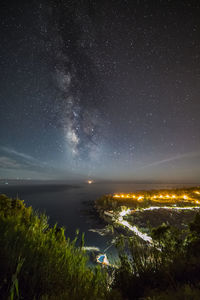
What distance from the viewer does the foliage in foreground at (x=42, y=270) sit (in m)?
1.30

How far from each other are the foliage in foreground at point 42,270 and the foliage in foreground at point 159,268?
435 millimetres

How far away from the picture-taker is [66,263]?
67.6 inches

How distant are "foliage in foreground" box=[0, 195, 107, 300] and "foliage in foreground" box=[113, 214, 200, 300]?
1.43 ft

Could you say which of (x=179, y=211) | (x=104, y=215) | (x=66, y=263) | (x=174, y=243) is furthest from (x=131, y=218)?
(x=66, y=263)

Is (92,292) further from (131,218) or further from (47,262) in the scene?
(131,218)

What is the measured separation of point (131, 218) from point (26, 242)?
19353 millimetres

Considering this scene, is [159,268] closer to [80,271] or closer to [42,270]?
[80,271]

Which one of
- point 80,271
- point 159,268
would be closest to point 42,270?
point 80,271

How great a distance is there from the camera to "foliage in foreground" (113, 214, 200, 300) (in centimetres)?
167

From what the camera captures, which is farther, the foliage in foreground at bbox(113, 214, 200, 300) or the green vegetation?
the foliage in foreground at bbox(113, 214, 200, 300)

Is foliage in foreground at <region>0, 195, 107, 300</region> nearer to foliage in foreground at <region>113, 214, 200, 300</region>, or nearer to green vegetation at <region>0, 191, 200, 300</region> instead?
green vegetation at <region>0, 191, 200, 300</region>

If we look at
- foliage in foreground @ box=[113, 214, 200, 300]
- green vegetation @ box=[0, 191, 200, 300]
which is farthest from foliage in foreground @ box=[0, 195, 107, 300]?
foliage in foreground @ box=[113, 214, 200, 300]

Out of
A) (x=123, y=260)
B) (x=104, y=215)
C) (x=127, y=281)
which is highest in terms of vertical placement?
(x=123, y=260)

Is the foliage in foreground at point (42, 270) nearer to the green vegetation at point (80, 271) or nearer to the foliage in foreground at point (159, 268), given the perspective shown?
the green vegetation at point (80, 271)
